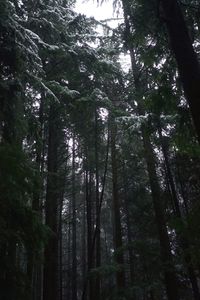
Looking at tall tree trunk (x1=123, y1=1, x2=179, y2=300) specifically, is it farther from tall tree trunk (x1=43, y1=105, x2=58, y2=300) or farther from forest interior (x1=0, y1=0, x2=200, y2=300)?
tall tree trunk (x1=43, y1=105, x2=58, y2=300)

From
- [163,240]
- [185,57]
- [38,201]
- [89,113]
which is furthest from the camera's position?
[89,113]

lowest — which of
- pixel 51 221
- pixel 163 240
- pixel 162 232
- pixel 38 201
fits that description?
pixel 163 240

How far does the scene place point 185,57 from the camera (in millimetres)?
5387

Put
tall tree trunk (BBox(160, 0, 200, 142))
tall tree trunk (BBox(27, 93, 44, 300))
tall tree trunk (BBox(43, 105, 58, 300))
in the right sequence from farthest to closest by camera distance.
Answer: tall tree trunk (BBox(43, 105, 58, 300)), tall tree trunk (BBox(27, 93, 44, 300)), tall tree trunk (BBox(160, 0, 200, 142))

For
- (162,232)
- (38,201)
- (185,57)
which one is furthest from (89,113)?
(185,57)

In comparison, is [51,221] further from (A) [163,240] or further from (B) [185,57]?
(B) [185,57]

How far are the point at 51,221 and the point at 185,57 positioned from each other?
8871mm

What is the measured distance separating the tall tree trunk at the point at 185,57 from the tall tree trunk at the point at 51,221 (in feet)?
20.4

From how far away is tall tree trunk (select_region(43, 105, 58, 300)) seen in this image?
11340 mm

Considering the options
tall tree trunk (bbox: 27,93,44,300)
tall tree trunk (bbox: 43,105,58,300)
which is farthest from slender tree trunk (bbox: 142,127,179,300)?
tall tree trunk (bbox: 43,105,58,300)

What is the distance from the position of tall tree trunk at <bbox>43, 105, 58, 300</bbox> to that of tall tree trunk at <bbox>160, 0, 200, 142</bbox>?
6.21 metres

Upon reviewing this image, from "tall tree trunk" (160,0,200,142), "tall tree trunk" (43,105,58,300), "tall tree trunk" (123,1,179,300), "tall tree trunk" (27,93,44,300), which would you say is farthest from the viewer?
"tall tree trunk" (43,105,58,300)

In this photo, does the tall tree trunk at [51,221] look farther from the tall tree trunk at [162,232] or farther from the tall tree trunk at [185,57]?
the tall tree trunk at [185,57]

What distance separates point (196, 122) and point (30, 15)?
818 centimetres
